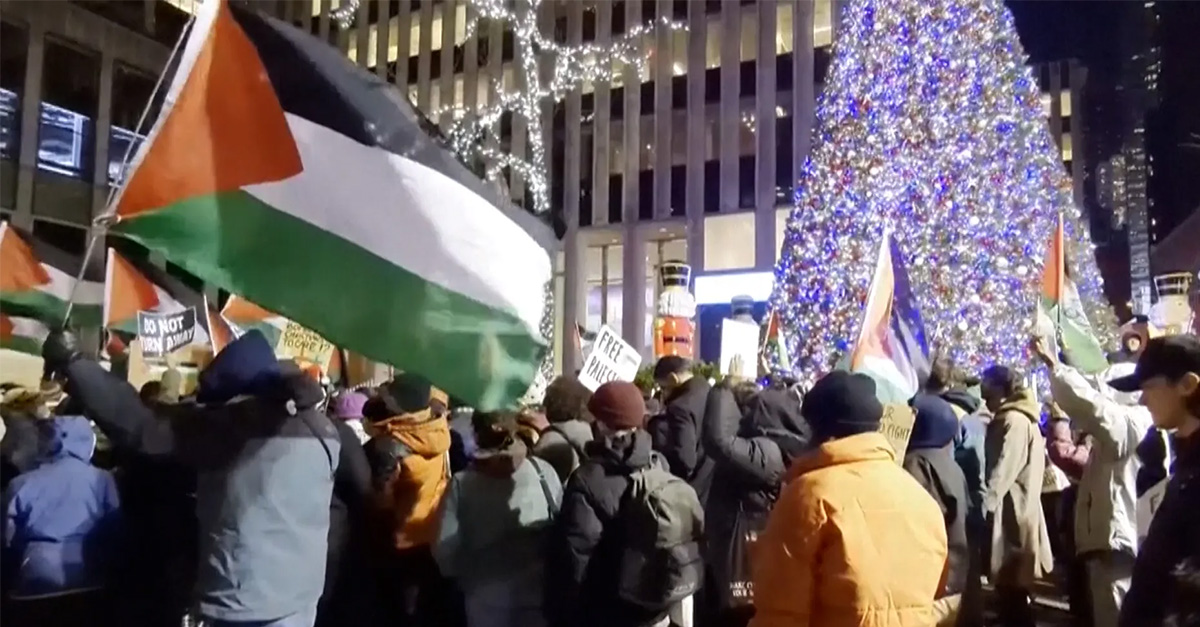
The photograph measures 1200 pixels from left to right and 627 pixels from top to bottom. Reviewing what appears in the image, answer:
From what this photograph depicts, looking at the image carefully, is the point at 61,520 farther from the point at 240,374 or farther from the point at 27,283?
the point at 27,283

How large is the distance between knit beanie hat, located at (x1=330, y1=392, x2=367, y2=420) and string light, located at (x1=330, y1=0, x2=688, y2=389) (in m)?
27.6

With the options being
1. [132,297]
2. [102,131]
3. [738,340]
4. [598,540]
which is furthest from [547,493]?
[102,131]

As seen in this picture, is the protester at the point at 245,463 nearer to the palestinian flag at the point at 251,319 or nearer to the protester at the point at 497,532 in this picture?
the protester at the point at 497,532

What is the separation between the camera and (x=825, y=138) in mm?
16469

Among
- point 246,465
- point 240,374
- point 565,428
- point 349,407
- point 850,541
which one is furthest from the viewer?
point 349,407

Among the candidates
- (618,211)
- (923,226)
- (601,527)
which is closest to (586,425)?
(601,527)

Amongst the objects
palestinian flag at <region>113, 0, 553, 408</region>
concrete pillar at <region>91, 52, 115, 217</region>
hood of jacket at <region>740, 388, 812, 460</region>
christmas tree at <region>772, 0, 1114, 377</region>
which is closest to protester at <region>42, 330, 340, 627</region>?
palestinian flag at <region>113, 0, 553, 408</region>

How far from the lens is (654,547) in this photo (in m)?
4.52

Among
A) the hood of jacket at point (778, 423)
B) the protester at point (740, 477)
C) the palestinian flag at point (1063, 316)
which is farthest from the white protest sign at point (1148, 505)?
the palestinian flag at point (1063, 316)

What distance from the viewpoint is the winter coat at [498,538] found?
4.72 m

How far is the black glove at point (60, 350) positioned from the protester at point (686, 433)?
297cm

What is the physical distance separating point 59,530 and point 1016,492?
596 cm

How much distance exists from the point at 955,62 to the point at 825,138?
2200 mm

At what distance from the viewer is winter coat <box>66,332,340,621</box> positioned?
3752 mm
